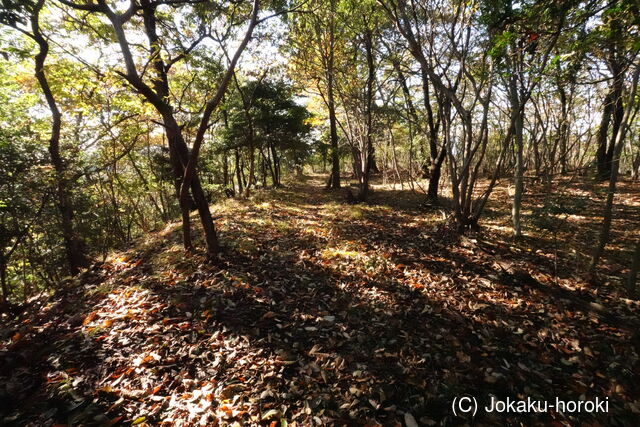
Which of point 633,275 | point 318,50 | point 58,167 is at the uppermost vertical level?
point 318,50

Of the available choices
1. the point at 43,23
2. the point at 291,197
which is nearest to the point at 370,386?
the point at 291,197

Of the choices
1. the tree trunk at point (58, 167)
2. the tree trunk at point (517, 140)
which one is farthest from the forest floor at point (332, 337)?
the tree trunk at point (58, 167)

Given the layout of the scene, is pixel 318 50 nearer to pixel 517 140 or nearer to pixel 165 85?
pixel 165 85

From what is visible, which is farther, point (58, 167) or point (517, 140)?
point (58, 167)

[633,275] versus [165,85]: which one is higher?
[165,85]

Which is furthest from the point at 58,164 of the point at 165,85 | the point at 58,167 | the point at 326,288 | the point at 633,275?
the point at 633,275

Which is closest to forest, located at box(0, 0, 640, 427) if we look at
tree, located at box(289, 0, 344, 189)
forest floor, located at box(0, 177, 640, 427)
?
forest floor, located at box(0, 177, 640, 427)

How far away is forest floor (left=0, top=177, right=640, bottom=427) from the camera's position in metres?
2.96

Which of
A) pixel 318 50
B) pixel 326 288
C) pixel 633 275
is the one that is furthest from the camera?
pixel 318 50

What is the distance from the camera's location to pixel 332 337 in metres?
4.02

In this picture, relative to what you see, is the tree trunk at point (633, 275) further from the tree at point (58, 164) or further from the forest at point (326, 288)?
the tree at point (58, 164)

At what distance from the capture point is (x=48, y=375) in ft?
10.7

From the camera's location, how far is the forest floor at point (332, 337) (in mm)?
2965

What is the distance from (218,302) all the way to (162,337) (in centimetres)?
97
